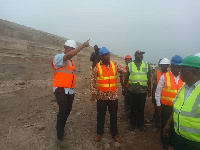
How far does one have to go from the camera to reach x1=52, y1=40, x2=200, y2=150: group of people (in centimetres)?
221

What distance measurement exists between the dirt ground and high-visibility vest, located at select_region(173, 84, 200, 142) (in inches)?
83.9

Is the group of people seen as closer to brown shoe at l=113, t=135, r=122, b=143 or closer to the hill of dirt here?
brown shoe at l=113, t=135, r=122, b=143

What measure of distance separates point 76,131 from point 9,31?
3828 millimetres

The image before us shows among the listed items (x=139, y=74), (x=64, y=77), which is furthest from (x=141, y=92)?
(x=64, y=77)

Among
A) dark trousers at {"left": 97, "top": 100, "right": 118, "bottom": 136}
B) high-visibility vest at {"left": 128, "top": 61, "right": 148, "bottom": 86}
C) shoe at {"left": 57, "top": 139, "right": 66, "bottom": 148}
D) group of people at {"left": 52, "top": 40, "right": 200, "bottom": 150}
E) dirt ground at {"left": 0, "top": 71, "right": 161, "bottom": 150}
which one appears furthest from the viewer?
high-visibility vest at {"left": 128, "top": 61, "right": 148, "bottom": 86}

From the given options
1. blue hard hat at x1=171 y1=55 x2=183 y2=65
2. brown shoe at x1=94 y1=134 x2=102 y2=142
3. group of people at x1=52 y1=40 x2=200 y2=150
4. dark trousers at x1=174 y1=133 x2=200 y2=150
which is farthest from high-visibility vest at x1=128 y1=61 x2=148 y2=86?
dark trousers at x1=174 y1=133 x2=200 y2=150

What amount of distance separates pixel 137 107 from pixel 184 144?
105 inches

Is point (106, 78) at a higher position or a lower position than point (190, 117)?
higher

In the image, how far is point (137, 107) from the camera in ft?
16.1

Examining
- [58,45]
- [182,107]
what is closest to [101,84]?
[182,107]

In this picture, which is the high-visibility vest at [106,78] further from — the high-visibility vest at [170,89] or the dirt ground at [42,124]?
the dirt ground at [42,124]

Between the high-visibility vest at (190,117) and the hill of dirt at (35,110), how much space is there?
2133 millimetres

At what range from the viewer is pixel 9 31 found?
20.1 ft

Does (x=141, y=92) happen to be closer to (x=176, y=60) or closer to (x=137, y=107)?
(x=137, y=107)
